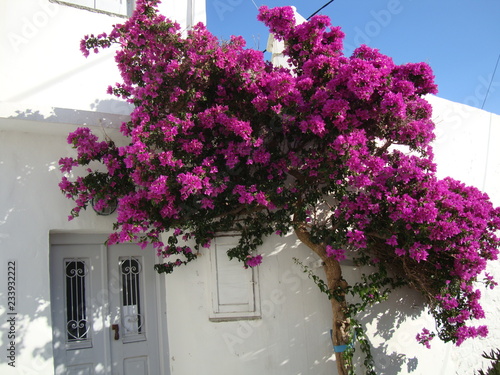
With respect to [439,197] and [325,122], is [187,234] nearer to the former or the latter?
[325,122]

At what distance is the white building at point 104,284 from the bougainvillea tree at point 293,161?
364 millimetres

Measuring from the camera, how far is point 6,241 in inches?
225

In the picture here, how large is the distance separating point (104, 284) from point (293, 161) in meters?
2.85

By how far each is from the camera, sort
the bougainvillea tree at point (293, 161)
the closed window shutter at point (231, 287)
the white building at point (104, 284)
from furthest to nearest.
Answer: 1. the closed window shutter at point (231, 287)
2. the white building at point (104, 284)
3. the bougainvillea tree at point (293, 161)

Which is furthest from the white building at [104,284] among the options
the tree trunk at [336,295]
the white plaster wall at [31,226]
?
the tree trunk at [336,295]

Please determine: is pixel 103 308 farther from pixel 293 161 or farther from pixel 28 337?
pixel 293 161

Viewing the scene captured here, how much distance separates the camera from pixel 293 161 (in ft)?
19.0

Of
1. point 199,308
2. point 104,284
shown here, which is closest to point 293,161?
point 199,308

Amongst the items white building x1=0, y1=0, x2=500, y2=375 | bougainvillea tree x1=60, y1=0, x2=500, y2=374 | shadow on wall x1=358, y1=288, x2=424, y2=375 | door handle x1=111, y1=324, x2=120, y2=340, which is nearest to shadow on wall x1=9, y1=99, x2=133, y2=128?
white building x1=0, y1=0, x2=500, y2=375

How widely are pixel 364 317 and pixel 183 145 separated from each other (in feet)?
10.3

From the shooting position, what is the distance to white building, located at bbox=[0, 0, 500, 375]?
5867 mm

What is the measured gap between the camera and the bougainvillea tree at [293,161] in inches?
209

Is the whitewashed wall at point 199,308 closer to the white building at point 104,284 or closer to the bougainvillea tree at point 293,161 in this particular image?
the white building at point 104,284

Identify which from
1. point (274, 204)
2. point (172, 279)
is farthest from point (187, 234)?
point (274, 204)
